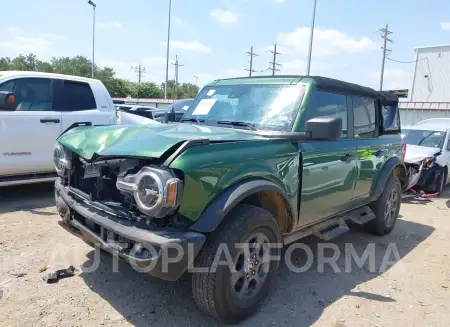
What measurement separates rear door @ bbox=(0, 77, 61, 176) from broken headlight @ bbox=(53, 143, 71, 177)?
249cm

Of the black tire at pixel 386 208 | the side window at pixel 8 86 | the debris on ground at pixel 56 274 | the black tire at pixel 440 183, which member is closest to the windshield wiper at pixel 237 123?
the debris on ground at pixel 56 274

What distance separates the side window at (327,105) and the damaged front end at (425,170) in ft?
14.7

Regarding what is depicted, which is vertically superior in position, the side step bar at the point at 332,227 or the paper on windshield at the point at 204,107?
the paper on windshield at the point at 204,107

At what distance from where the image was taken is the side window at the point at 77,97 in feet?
20.1

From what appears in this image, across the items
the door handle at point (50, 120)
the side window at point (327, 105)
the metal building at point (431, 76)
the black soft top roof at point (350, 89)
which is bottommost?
the door handle at point (50, 120)

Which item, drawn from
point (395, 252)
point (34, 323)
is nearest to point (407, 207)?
point (395, 252)

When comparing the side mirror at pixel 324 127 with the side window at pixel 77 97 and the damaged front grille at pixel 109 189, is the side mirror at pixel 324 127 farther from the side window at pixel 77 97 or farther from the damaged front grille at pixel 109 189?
the side window at pixel 77 97

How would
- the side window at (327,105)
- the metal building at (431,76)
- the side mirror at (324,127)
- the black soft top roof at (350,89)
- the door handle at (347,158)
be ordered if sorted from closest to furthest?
the side mirror at (324,127)
the side window at (327,105)
the black soft top roof at (350,89)
the door handle at (347,158)
the metal building at (431,76)

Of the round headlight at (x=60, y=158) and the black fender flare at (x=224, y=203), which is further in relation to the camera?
the round headlight at (x=60, y=158)

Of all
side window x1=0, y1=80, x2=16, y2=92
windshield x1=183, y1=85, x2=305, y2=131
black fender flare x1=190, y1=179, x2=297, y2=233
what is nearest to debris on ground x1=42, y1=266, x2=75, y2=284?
black fender flare x1=190, y1=179, x2=297, y2=233

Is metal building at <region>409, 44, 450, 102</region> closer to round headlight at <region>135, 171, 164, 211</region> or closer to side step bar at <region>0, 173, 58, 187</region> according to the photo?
side step bar at <region>0, 173, 58, 187</region>

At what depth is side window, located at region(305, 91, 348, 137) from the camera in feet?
11.9

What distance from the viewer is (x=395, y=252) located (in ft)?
15.5

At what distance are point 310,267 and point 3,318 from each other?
2.84m
